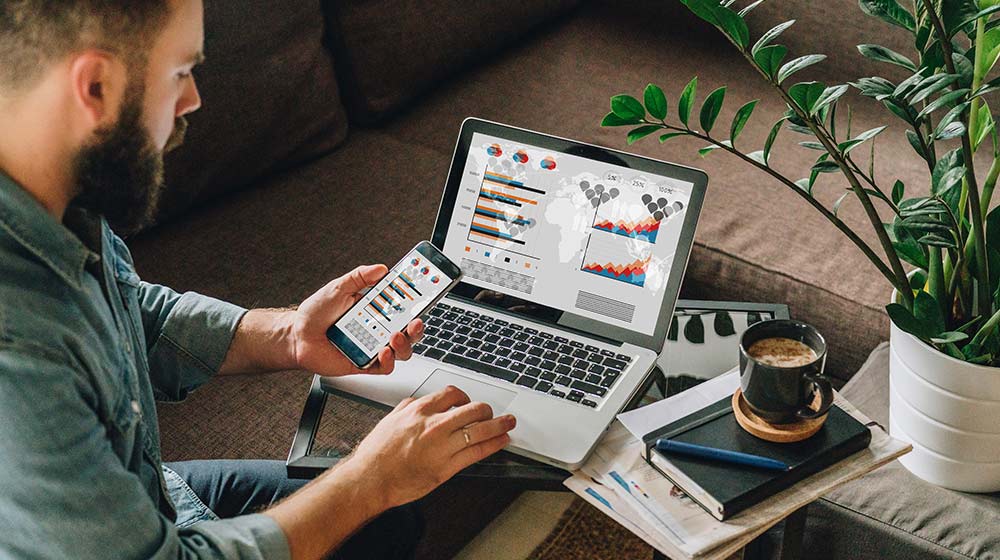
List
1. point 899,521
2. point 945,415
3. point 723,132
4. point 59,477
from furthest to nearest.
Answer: point 723,132 → point 899,521 → point 945,415 → point 59,477

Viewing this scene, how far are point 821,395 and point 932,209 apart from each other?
0.22 m

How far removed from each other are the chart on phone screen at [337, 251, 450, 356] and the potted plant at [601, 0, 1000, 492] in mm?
296

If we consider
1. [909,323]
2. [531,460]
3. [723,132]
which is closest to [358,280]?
[531,460]

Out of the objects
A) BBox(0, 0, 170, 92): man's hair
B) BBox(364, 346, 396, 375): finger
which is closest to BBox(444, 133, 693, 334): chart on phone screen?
BBox(364, 346, 396, 375): finger

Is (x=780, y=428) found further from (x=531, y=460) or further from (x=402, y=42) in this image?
(x=402, y=42)

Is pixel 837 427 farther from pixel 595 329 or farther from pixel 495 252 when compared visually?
pixel 495 252

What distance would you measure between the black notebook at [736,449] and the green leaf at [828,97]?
33 cm

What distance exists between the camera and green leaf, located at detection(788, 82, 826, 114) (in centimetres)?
96

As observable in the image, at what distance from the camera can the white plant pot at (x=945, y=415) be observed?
1055 mm

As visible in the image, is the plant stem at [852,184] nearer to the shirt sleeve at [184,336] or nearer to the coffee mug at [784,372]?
the coffee mug at [784,372]

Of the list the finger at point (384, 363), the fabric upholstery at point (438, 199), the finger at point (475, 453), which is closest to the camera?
the finger at point (475, 453)

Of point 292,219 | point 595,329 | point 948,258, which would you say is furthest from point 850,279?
point 292,219

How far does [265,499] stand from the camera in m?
1.24

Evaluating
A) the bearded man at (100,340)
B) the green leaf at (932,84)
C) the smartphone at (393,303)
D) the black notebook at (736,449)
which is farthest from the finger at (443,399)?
the green leaf at (932,84)
